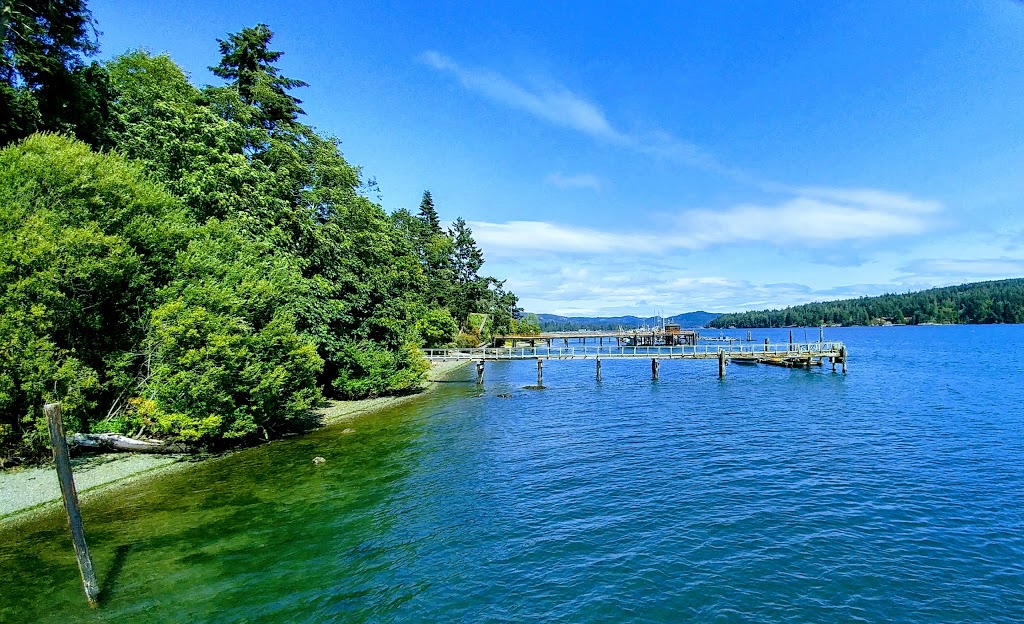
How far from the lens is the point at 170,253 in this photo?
68.5ft

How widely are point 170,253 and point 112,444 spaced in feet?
26.8

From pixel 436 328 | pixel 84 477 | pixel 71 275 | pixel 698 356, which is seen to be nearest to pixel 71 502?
pixel 84 477

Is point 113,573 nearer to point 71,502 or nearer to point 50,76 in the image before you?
point 71,502

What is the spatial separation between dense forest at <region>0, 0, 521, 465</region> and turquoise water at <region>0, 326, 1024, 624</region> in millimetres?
4181

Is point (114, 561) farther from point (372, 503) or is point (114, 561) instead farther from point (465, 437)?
point (465, 437)

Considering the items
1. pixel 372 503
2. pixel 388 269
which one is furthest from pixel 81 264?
pixel 388 269

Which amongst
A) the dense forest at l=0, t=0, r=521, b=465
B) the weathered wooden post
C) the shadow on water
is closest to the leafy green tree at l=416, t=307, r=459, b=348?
the dense forest at l=0, t=0, r=521, b=465

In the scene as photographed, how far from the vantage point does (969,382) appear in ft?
130

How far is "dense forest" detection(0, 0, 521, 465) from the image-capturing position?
16.4 m

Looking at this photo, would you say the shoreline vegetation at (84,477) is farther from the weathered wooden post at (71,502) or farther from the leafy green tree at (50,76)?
the leafy green tree at (50,76)

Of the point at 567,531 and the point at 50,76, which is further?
the point at 50,76

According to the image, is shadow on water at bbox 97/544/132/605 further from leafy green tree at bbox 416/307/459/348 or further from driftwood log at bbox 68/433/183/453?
leafy green tree at bbox 416/307/459/348

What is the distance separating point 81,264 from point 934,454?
3332 centimetres

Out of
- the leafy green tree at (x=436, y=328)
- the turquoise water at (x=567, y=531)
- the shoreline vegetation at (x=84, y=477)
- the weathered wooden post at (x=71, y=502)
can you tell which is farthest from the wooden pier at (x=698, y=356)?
the weathered wooden post at (x=71, y=502)
